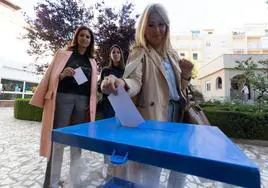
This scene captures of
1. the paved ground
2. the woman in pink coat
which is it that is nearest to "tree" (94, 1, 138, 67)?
the paved ground

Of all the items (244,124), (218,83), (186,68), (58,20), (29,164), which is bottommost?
(29,164)

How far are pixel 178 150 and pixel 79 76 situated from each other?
1.40 meters

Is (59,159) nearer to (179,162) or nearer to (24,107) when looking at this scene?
(179,162)

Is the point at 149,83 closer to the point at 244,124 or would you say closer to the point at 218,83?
the point at 244,124

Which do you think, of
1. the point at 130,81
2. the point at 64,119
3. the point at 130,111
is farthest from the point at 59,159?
the point at 64,119

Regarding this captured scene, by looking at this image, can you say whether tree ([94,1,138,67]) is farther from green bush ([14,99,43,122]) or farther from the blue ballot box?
the blue ballot box

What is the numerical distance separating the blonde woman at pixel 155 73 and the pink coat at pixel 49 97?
878 mm

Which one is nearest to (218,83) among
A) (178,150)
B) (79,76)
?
(79,76)

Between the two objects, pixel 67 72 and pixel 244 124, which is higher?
pixel 67 72

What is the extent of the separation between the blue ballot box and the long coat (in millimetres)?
320

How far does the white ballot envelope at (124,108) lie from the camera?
0.83 metres

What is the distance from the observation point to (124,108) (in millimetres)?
852

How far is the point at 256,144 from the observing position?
458 cm

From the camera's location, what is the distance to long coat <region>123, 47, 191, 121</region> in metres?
1.10
